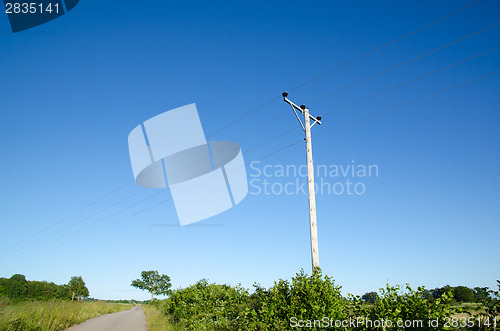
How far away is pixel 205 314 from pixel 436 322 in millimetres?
10995

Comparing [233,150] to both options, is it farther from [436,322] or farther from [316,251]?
[436,322]

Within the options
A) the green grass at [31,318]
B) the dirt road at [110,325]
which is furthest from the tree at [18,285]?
the green grass at [31,318]

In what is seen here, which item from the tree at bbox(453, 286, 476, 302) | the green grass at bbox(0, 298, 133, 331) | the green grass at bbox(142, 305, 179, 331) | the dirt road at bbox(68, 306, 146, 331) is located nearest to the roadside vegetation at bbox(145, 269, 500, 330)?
the green grass at bbox(142, 305, 179, 331)

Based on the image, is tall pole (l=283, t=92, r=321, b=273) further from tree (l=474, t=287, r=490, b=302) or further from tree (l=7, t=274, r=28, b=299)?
tree (l=7, t=274, r=28, b=299)

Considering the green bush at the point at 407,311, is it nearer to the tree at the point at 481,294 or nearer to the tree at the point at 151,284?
the tree at the point at 481,294

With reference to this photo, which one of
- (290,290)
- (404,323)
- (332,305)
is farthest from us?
(290,290)

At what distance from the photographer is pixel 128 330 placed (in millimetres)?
16750

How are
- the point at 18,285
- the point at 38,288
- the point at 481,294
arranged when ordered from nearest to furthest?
the point at 481,294 < the point at 18,285 < the point at 38,288

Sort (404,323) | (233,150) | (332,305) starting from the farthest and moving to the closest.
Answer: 1. (233,150)
2. (332,305)
3. (404,323)

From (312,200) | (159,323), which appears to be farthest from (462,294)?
(312,200)

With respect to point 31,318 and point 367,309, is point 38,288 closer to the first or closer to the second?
point 31,318

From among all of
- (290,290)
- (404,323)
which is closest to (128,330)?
(290,290)

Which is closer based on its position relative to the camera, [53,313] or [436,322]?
[436,322]

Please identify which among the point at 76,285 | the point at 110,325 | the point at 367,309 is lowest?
the point at 76,285
